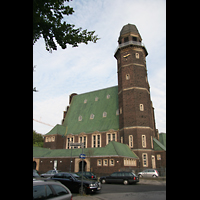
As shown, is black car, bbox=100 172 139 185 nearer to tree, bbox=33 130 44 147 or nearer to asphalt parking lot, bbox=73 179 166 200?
asphalt parking lot, bbox=73 179 166 200

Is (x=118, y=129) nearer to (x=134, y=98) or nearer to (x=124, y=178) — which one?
(x=134, y=98)

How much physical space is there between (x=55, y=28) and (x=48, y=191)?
580 centimetres

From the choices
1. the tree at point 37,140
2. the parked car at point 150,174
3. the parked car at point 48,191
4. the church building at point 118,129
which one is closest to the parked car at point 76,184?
the parked car at point 48,191

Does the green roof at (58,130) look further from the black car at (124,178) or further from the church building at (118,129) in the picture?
the black car at (124,178)

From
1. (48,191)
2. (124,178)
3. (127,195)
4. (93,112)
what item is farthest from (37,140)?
(48,191)

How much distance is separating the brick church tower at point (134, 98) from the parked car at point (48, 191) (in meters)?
32.1

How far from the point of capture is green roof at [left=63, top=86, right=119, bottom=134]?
4609 cm

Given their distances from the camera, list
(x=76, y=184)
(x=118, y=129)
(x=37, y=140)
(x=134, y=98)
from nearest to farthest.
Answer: (x=76, y=184) < (x=134, y=98) < (x=118, y=129) < (x=37, y=140)

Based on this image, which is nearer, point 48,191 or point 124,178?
point 48,191

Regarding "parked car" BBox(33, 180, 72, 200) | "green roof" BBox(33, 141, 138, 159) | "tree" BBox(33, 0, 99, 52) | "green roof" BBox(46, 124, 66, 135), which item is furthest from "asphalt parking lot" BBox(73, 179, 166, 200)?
"green roof" BBox(46, 124, 66, 135)

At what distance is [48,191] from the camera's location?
592 cm
